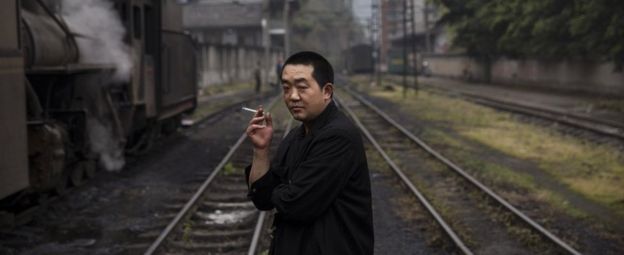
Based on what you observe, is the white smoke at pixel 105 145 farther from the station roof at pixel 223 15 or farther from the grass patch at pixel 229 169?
the station roof at pixel 223 15

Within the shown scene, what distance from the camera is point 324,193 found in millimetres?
3023

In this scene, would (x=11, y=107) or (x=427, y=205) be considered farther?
(x=427, y=205)

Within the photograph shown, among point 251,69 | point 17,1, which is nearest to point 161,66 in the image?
point 17,1

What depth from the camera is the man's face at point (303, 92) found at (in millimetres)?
3123

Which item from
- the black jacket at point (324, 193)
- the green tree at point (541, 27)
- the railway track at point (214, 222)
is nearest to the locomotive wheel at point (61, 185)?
the railway track at point (214, 222)

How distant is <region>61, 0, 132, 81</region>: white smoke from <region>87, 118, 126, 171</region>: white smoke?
3.07 ft

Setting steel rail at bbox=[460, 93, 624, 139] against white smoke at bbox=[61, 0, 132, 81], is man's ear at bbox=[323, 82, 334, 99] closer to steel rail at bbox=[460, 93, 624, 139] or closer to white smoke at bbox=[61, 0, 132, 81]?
white smoke at bbox=[61, 0, 132, 81]

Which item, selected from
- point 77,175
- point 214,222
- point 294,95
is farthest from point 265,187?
point 77,175

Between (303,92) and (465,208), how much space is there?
7129 millimetres

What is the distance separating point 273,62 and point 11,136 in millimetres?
60787

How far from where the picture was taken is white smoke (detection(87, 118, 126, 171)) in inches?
443

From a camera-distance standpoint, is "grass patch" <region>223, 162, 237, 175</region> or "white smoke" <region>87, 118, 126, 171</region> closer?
"white smoke" <region>87, 118, 126, 171</region>

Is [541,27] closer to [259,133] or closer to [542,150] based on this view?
[542,150]

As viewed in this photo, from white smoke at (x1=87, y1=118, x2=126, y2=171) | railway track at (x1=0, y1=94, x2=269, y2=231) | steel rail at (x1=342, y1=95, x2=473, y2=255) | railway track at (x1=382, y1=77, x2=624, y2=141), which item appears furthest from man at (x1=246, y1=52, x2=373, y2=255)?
railway track at (x1=382, y1=77, x2=624, y2=141)
